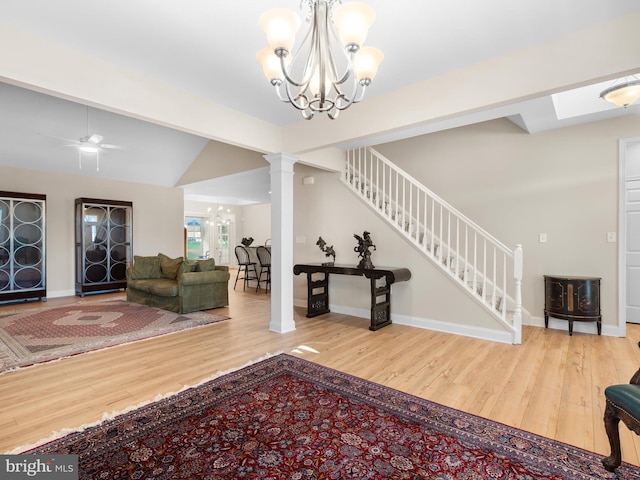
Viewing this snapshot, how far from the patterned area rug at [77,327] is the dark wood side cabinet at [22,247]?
0.99 m

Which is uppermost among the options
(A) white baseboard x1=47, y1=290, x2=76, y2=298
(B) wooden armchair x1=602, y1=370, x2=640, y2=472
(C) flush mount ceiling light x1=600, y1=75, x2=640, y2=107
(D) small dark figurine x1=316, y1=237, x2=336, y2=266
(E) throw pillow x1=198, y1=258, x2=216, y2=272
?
(C) flush mount ceiling light x1=600, y1=75, x2=640, y2=107

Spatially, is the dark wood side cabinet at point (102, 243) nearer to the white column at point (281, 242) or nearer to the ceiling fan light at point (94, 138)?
the ceiling fan light at point (94, 138)

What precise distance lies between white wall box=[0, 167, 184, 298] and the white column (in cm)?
512

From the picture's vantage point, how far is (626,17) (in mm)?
2066

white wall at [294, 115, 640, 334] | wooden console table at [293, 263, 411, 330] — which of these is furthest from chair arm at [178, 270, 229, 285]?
white wall at [294, 115, 640, 334]

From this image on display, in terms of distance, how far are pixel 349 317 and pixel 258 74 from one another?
3.53 metres

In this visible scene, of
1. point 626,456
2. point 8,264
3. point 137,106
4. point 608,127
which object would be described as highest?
point 608,127

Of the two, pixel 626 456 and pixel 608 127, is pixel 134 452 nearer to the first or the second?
pixel 626 456

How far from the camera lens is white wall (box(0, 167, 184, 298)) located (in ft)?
21.1

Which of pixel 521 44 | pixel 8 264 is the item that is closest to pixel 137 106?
pixel 521 44

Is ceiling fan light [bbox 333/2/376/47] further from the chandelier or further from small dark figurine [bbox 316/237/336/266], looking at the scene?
small dark figurine [bbox 316/237/336/266]

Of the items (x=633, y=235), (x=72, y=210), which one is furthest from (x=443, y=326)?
(x=72, y=210)

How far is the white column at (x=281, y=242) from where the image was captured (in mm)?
4121

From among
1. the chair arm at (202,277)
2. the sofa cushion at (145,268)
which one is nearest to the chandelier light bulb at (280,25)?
the chair arm at (202,277)
